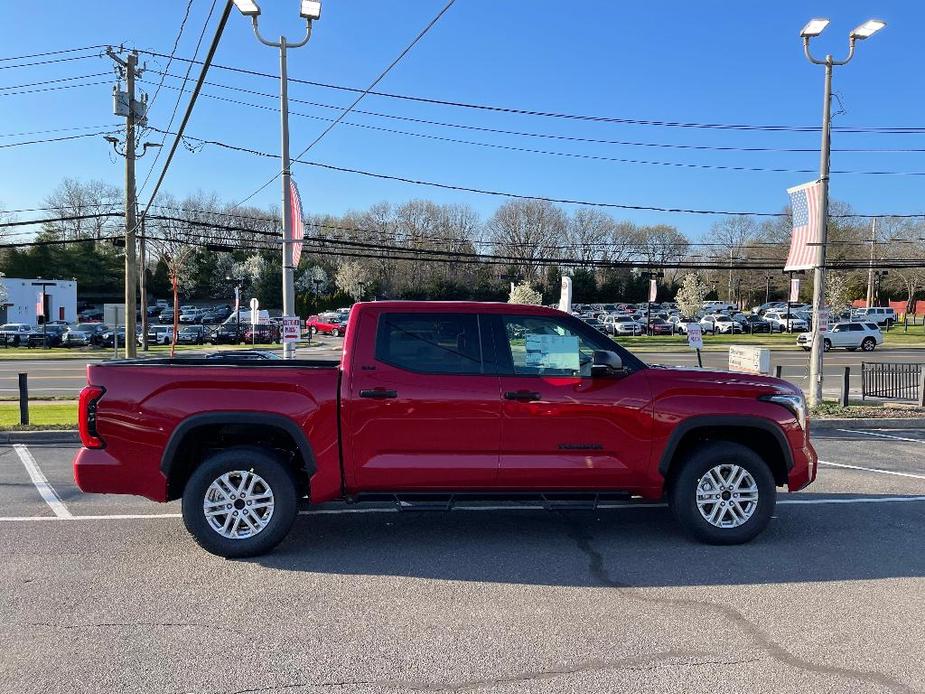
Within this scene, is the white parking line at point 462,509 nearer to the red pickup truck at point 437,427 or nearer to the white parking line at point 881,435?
the red pickup truck at point 437,427

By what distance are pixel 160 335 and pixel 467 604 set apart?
1748 inches

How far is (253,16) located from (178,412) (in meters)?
8.96

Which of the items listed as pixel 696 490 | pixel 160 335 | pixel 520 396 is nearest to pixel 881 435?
pixel 696 490

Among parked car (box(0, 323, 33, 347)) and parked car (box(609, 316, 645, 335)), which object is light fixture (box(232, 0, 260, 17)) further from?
parked car (box(609, 316, 645, 335))

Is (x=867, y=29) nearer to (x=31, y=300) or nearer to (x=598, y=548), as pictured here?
(x=598, y=548)

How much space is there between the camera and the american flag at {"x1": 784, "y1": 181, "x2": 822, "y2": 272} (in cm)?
1357

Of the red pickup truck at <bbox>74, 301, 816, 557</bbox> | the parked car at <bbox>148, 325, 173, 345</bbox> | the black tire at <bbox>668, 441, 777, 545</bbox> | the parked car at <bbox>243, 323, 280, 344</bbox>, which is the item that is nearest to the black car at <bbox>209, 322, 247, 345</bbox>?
the parked car at <bbox>243, 323, 280, 344</bbox>

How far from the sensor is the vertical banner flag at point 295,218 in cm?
1372

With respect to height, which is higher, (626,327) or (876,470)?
(626,327)

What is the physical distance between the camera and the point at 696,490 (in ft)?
16.7

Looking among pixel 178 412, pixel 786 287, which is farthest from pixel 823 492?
pixel 786 287

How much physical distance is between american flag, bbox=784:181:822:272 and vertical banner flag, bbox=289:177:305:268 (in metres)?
10.6

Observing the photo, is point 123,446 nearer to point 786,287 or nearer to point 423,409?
point 423,409

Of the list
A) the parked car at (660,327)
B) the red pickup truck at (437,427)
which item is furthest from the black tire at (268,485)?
the parked car at (660,327)
